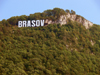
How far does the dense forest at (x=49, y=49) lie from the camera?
51094mm

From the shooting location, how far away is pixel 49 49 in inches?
2448

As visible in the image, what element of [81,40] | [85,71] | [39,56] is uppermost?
[81,40]

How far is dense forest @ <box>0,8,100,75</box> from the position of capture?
51094 mm

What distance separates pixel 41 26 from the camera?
75.1 metres

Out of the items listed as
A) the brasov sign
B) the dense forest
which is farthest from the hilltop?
the brasov sign

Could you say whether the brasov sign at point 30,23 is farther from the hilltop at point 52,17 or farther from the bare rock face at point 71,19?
the bare rock face at point 71,19

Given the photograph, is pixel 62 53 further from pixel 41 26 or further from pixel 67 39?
pixel 41 26

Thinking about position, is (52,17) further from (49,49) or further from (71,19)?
(49,49)

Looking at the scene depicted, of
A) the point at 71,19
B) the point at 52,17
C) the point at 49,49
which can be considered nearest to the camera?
the point at 49,49

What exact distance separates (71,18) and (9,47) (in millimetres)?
39620

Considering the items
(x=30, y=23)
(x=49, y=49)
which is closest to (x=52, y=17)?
(x=30, y=23)

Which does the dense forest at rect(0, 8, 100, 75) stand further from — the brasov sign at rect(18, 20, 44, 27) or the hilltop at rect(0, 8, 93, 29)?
the brasov sign at rect(18, 20, 44, 27)

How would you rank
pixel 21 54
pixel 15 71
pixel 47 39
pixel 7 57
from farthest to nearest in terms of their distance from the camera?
pixel 47 39 < pixel 21 54 < pixel 7 57 < pixel 15 71

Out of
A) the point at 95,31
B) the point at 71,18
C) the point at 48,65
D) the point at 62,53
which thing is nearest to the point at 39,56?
the point at 48,65
